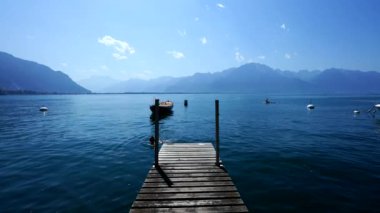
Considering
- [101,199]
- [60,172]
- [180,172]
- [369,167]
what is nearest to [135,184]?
[101,199]

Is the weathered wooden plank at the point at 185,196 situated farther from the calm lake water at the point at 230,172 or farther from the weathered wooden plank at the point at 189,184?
the calm lake water at the point at 230,172

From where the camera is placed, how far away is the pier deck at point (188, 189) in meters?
7.21

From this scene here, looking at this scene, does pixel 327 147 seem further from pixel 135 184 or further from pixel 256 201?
pixel 135 184

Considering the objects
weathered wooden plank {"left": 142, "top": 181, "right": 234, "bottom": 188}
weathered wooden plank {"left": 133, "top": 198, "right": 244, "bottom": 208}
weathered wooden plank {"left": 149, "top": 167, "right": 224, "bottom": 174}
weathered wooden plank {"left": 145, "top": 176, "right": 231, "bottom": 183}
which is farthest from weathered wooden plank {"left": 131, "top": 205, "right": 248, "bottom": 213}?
weathered wooden plank {"left": 149, "top": 167, "right": 224, "bottom": 174}

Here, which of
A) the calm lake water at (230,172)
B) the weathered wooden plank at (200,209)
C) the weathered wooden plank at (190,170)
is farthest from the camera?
the weathered wooden plank at (190,170)

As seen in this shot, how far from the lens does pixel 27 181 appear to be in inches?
491

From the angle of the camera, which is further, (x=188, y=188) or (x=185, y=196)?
(x=188, y=188)

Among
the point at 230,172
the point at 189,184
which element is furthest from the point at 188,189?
the point at 230,172

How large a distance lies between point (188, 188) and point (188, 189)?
86 mm

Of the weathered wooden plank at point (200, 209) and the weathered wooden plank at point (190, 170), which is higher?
the weathered wooden plank at point (190, 170)

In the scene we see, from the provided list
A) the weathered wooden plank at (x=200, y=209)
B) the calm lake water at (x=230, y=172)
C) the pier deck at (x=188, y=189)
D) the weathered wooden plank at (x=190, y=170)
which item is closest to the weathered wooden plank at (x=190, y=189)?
the pier deck at (x=188, y=189)

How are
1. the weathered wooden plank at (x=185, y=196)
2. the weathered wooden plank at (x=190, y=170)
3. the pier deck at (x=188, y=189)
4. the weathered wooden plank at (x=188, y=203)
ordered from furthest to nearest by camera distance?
the weathered wooden plank at (x=190, y=170) < the weathered wooden plank at (x=185, y=196) < the weathered wooden plank at (x=188, y=203) < the pier deck at (x=188, y=189)

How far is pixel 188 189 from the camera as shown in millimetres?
8367

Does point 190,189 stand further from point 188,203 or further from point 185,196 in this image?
point 188,203
